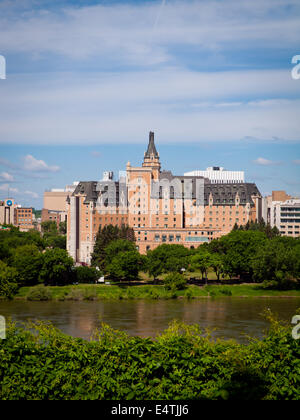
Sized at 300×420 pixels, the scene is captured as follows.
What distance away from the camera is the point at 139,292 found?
48.2 meters

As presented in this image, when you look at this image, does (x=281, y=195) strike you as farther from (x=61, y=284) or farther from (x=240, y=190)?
(x=61, y=284)

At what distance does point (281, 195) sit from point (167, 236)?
111 feet

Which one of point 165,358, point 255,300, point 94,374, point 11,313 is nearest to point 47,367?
point 94,374

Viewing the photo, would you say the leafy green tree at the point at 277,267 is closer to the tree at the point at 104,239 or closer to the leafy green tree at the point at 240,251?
the leafy green tree at the point at 240,251

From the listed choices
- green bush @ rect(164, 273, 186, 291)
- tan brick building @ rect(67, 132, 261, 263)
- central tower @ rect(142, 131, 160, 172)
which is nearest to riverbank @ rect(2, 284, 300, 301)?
green bush @ rect(164, 273, 186, 291)

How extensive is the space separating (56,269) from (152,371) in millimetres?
39122

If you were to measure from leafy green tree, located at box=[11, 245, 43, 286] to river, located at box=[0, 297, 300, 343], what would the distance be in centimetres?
637

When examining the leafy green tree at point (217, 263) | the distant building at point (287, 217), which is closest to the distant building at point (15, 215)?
the distant building at point (287, 217)

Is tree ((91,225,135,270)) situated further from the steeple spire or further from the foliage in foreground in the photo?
the foliage in foreground

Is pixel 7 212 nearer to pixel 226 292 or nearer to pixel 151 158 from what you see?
pixel 151 158

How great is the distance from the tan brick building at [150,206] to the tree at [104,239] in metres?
5.95

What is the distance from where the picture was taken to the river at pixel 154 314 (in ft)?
101

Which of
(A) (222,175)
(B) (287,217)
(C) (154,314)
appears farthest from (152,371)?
(A) (222,175)

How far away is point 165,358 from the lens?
13.2m
